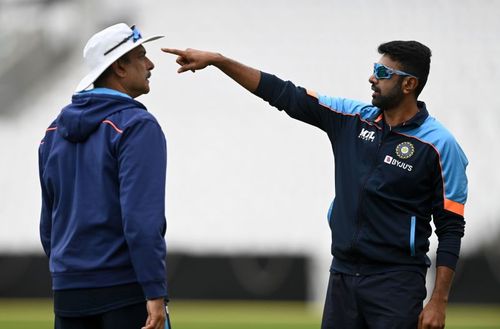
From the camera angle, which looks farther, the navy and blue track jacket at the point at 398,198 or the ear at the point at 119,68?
the navy and blue track jacket at the point at 398,198

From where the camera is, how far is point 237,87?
33.3 feet

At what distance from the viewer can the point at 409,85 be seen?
388cm

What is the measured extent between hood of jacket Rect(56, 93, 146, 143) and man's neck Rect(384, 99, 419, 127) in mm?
1117

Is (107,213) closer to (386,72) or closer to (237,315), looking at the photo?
(386,72)

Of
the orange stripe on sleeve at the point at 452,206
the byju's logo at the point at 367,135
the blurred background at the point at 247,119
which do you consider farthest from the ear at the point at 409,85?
the blurred background at the point at 247,119

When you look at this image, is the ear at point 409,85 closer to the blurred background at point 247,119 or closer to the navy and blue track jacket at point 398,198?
the navy and blue track jacket at point 398,198

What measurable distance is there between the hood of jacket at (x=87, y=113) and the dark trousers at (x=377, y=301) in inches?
45.0

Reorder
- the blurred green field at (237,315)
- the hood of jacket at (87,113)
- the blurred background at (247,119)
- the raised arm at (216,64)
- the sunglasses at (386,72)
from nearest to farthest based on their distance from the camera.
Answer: the hood of jacket at (87,113)
the raised arm at (216,64)
the sunglasses at (386,72)
the blurred green field at (237,315)
the blurred background at (247,119)

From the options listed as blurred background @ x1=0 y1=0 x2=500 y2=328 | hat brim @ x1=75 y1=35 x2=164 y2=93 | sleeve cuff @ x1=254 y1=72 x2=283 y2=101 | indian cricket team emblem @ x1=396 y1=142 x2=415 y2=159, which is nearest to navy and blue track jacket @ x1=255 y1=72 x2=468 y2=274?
indian cricket team emblem @ x1=396 y1=142 x2=415 y2=159

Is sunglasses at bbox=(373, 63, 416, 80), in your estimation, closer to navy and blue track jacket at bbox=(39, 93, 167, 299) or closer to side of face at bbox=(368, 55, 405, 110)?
side of face at bbox=(368, 55, 405, 110)

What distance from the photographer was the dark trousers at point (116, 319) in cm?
309

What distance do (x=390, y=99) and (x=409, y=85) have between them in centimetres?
11

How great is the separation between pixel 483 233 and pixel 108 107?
6.96 m

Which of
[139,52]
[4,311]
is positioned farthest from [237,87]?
[139,52]
